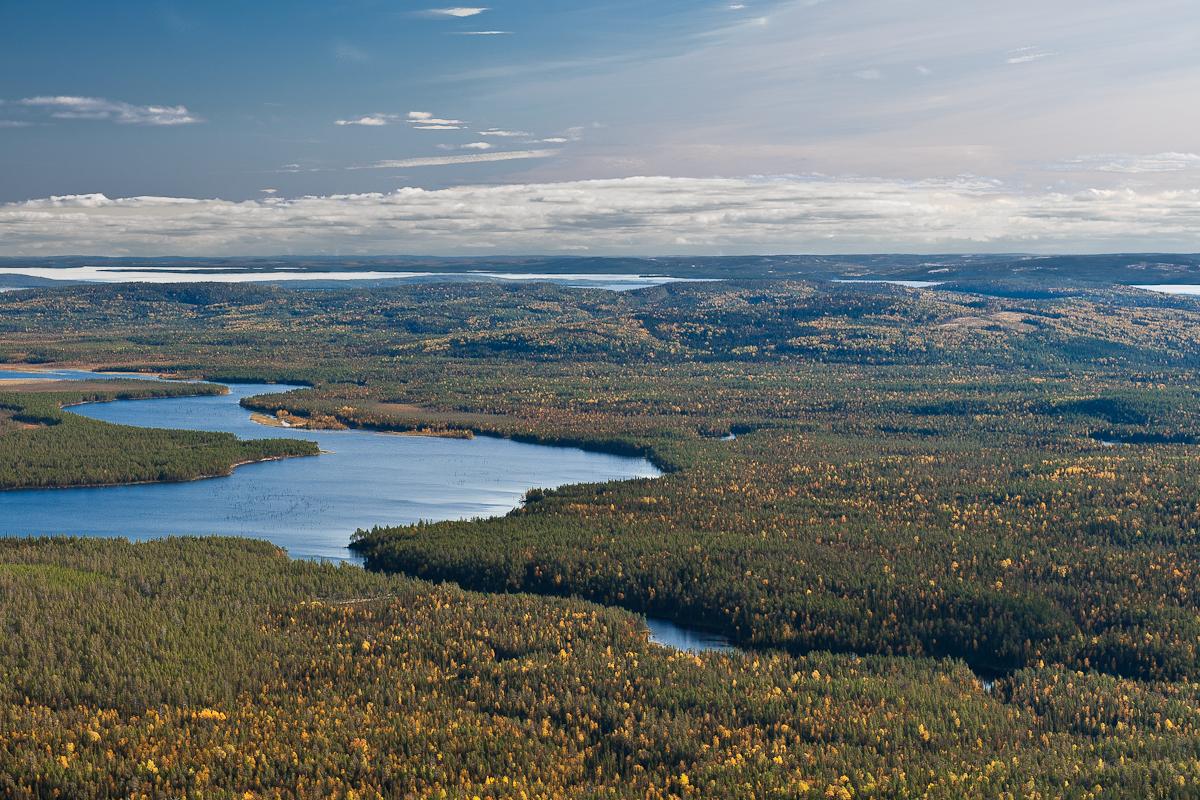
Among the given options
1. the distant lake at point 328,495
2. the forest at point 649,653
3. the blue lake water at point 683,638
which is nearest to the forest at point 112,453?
the distant lake at point 328,495

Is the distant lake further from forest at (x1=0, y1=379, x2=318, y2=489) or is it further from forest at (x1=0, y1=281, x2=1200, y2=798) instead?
forest at (x1=0, y1=281, x2=1200, y2=798)

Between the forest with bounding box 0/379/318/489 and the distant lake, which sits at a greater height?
the forest with bounding box 0/379/318/489

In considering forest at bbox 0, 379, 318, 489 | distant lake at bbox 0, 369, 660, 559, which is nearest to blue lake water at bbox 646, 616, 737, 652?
distant lake at bbox 0, 369, 660, 559

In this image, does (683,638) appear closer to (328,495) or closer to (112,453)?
(328,495)

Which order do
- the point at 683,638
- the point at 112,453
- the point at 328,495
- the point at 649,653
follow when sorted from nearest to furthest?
the point at 649,653 → the point at 683,638 → the point at 328,495 → the point at 112,453

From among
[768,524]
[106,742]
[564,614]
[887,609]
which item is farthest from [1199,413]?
[106,742]

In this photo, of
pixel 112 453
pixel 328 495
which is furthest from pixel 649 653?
pixel 112 453

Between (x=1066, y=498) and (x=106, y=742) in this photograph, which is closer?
(x=106, y=742)

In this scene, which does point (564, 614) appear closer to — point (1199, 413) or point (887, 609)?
point (887, 609)

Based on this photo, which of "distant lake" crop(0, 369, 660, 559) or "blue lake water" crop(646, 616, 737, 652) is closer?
"blue lake water" crop(646, 616, 737, 652)
